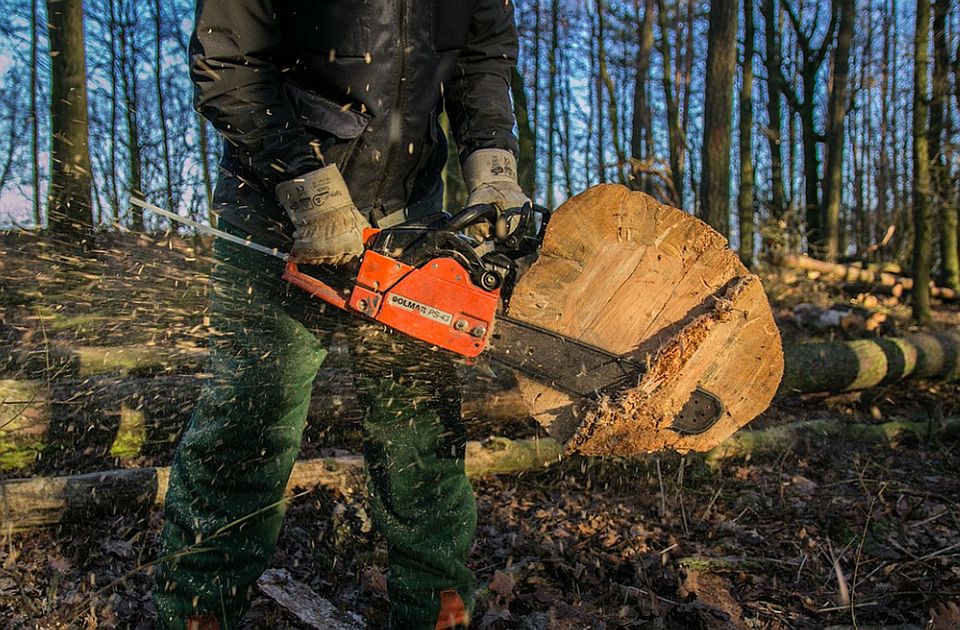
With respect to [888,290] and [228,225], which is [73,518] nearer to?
[228,225]

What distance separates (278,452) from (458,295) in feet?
2.20

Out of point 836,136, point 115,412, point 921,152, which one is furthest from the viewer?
point 836,136

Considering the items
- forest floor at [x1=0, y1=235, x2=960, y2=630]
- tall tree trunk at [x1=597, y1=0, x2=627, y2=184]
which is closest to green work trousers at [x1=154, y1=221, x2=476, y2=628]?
forest floor at [x1=0, y1=235, x2=960, y2=630]

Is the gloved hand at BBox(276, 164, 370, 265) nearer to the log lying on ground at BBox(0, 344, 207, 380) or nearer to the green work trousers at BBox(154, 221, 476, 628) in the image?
the green work trousers at BBox(154, 221, 476, 628)

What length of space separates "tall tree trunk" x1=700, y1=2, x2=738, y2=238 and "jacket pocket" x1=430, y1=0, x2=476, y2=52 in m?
4.88

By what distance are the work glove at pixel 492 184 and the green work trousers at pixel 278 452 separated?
40 centimetres

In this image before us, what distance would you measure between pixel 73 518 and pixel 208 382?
134 cm

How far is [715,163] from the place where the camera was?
6.45 m

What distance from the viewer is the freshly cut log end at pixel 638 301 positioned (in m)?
1.94

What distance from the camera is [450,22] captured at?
75.9 inches

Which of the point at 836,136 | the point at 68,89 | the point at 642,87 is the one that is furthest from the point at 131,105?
the point at 836,136

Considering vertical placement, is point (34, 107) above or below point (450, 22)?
above

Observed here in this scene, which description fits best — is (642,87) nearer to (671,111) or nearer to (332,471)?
(671,111)

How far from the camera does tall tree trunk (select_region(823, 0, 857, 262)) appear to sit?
38.4 feet
